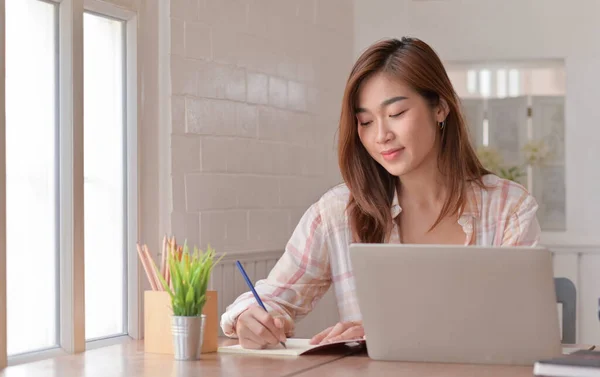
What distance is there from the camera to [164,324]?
195 cm

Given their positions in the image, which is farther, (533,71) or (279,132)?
(533,71)

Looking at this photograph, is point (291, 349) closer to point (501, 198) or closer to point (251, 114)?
point (501, 198)

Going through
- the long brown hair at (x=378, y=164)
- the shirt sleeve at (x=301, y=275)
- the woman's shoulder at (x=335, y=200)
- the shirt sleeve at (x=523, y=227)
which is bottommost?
the shirt sleeve at (x=301, y=275)

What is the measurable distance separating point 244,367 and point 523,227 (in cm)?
91

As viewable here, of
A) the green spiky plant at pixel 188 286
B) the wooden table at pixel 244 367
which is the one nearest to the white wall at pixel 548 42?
the wooden table at pixel 244 367

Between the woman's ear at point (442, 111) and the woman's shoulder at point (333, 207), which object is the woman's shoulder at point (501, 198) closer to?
the woman's ear at point (442, 111)

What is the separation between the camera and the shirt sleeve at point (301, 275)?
2.35 metres

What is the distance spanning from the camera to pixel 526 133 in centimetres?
394

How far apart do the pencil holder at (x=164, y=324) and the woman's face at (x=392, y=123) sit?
0.61 meters

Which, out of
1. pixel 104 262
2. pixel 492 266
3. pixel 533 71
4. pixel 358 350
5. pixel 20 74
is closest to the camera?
pixel 492 266

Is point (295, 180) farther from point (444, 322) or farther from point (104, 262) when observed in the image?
point (444, 322)

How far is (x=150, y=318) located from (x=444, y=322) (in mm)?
663

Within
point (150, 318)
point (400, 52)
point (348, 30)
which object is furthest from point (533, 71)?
point (150, 318)

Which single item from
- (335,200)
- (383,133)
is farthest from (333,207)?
(383,133)
